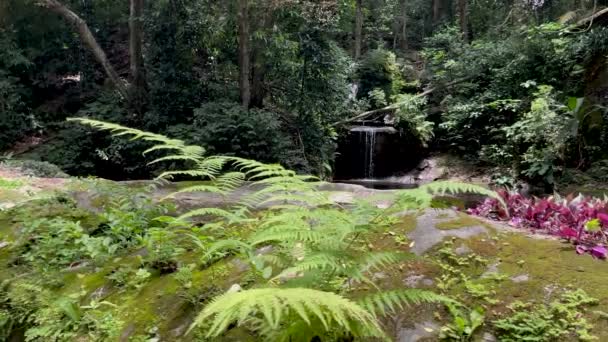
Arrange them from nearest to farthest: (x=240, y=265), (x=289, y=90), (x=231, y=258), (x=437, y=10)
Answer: (x=240, y=265) < (x=231, y=258) < (x=289, y=90) < (x=437, y=10)

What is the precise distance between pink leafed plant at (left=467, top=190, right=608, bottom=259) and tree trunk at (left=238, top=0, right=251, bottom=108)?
743cm

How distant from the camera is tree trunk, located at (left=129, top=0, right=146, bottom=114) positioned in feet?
38.4

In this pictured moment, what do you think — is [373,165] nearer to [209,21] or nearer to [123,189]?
[209,21]

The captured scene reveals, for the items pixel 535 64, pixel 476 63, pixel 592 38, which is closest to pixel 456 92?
pixel 476 63

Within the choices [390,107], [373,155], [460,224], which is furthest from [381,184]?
[460,224]

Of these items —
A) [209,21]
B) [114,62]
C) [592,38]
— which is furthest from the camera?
[114,62]

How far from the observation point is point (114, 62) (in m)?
16.1

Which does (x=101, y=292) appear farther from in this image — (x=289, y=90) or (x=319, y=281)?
(x=289, y=90)

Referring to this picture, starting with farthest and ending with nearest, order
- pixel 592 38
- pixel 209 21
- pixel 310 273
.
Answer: pixel 209 21
pixel 592 38
pixel 310 273

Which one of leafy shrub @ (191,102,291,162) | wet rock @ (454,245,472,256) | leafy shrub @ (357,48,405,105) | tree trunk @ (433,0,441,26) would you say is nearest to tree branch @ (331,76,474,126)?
leafy shrub @ (357,48,405,105)

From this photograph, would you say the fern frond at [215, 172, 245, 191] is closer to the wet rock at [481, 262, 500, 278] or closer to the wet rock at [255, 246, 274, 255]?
the wet rock at [255, 246, 274, 255]

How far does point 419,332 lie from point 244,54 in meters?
8.97

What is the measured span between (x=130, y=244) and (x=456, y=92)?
11833 millimetres

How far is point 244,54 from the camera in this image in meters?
9.90
